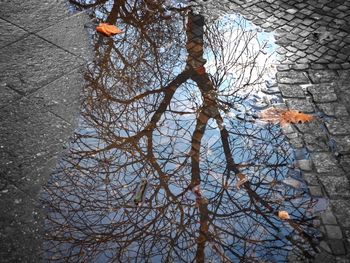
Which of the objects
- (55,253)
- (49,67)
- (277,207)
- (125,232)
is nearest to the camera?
(55,253)

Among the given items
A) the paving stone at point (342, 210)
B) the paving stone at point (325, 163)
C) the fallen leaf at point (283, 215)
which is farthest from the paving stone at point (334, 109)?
the fallen leaf at point (283, 215)

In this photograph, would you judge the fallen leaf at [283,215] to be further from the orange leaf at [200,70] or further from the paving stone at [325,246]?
the orange leaf at [200,70]

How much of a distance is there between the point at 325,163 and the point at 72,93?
9.35 ft

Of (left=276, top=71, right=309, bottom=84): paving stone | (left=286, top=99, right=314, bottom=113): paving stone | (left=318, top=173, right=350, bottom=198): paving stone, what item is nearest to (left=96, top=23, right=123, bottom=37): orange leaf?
(left=276, top=71, right=309, bottom=84): paving stone

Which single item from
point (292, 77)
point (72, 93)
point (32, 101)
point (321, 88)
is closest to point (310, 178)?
point (321, 88)

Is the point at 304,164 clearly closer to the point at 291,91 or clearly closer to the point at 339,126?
the point at 339,126

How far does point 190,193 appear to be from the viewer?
10.6ft

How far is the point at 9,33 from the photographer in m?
4.74

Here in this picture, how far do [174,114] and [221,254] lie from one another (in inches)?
68.2

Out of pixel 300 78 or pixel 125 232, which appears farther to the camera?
pixel 300 78

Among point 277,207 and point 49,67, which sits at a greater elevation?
point 49,67

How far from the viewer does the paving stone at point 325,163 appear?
3352 mm

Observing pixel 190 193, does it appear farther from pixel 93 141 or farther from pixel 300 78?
Answer: pixel 300 78

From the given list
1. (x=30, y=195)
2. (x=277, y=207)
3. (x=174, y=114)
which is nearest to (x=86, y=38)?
(x=174, y=114)
